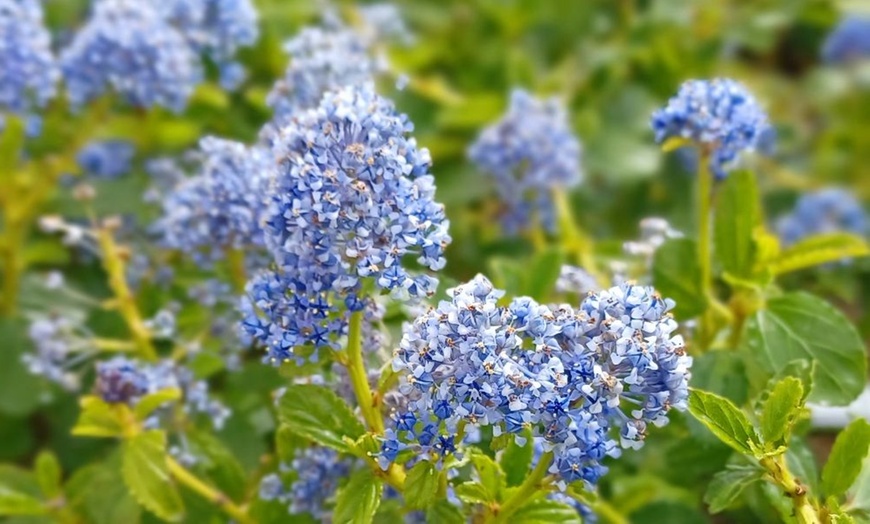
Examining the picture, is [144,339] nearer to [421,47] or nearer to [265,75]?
[265,75]

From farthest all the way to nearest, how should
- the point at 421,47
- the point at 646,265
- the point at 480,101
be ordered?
the point at 421,47 < the point at 480,101 < the point at 646,265

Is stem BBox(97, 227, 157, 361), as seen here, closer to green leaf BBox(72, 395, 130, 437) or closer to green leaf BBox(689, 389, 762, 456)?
green leaf BBox(72, 395, 130, 437)

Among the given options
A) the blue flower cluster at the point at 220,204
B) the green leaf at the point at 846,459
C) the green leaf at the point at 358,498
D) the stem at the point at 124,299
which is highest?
the blue flower cluster at the point at 220,204

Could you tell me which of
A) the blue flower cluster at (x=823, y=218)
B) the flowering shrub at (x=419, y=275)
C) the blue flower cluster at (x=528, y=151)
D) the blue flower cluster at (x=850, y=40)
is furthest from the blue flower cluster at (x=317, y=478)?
the blue flower cluster at (x=850, y=40)

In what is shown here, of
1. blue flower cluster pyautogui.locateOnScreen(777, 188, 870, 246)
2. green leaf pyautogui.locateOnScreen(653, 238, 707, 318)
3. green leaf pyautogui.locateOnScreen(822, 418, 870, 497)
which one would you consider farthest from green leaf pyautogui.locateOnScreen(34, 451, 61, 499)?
blue flower cluster pyautogui.locateOnScreen(777, 188, 870, 246)

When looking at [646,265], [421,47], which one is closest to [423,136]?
[421,47]

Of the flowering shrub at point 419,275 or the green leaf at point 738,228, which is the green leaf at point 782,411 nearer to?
the flowering shrub at point 419,275

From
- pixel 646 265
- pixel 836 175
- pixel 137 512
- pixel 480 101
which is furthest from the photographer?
pixel 836 175
